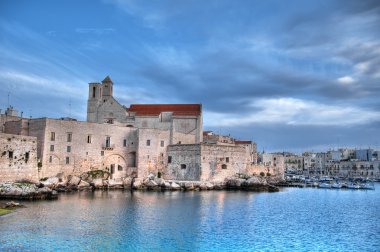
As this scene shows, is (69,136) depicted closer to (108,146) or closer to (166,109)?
(108,146)

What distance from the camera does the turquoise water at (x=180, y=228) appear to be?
17922 millimetres

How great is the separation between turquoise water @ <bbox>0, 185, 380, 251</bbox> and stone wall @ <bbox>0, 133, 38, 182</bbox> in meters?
8.14

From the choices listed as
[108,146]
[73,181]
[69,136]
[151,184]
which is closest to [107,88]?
[108,146]

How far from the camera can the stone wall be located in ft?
120

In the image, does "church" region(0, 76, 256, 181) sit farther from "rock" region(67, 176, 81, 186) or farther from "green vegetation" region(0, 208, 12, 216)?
"green vegetation" region(0, 208, 12, 216)

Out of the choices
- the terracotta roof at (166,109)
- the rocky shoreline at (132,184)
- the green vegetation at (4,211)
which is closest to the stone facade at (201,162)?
the rocky shoreline at (132,184)

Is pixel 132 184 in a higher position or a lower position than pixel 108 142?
lower

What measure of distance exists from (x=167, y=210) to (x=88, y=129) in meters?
23.2

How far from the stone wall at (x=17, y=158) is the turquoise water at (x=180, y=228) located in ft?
26.7

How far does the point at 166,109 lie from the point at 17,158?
25779 millimetres

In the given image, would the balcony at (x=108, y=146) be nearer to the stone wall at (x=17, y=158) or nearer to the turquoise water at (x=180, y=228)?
the stone wall at (x=17, y=158)

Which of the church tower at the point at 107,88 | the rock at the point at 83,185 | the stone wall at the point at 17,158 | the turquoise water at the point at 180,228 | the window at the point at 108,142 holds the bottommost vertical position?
the turquoise water at the point at 180,228

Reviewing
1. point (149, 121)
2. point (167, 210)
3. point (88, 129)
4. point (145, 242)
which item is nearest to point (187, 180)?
point (149, 121)

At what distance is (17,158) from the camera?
38062 millimetres
